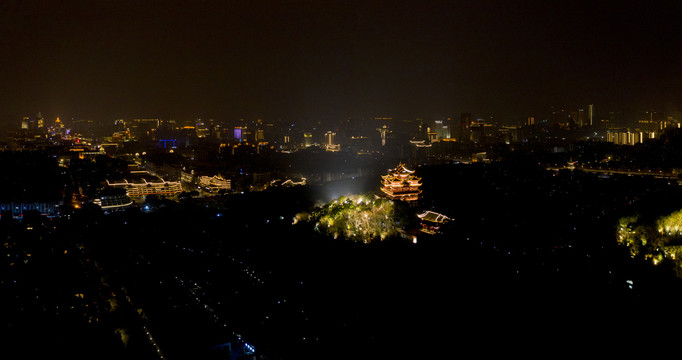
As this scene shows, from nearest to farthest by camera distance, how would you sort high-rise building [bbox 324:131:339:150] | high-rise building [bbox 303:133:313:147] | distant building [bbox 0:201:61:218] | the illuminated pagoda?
the illuminated pagoda < distant building [bbox 0:201:61:218] < high-rise building [bbox 324:131:339:150] < high-rise building [bbox 303:133:313:147]

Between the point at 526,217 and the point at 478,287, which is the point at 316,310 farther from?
the point at 526,217

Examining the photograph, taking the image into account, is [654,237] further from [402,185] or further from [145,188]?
[145,188]

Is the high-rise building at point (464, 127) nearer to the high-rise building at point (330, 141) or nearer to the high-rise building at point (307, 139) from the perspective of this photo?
the high-rise building at point (330, 141)

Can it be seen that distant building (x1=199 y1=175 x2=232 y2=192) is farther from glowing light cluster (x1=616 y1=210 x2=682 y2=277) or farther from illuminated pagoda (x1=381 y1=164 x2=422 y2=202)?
glowing light cluster (x1=616 y1=210 x2=682 y2=277)

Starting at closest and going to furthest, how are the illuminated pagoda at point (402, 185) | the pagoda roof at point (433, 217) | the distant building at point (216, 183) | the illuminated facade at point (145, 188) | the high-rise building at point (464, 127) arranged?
the pagoda roof at point (433, 217), the illuminated pagoda at point (402, 185), the illuminated facade at point (145, 188), the distant building at point (216, 183), the high-rise building at point (464, 127)

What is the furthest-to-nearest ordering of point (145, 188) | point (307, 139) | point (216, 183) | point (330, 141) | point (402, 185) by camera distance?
point (307, 139)
point (330, 141)
point (216, 183)
point (145, 188)
point (402, 185)

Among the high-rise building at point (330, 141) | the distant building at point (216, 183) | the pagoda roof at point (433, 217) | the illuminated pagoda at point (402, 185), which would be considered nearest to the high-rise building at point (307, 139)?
the high-rise building at point (330, 141)

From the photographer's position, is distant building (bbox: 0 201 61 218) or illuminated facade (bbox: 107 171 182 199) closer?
distant building (bbox: 0 201 61 218)

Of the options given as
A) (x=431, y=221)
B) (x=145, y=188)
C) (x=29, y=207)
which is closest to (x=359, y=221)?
(x=431, y=221)

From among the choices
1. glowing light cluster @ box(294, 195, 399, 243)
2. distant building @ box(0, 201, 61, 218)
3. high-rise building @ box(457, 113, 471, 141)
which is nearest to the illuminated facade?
distant building @ box(0, 201, 61, 218)
